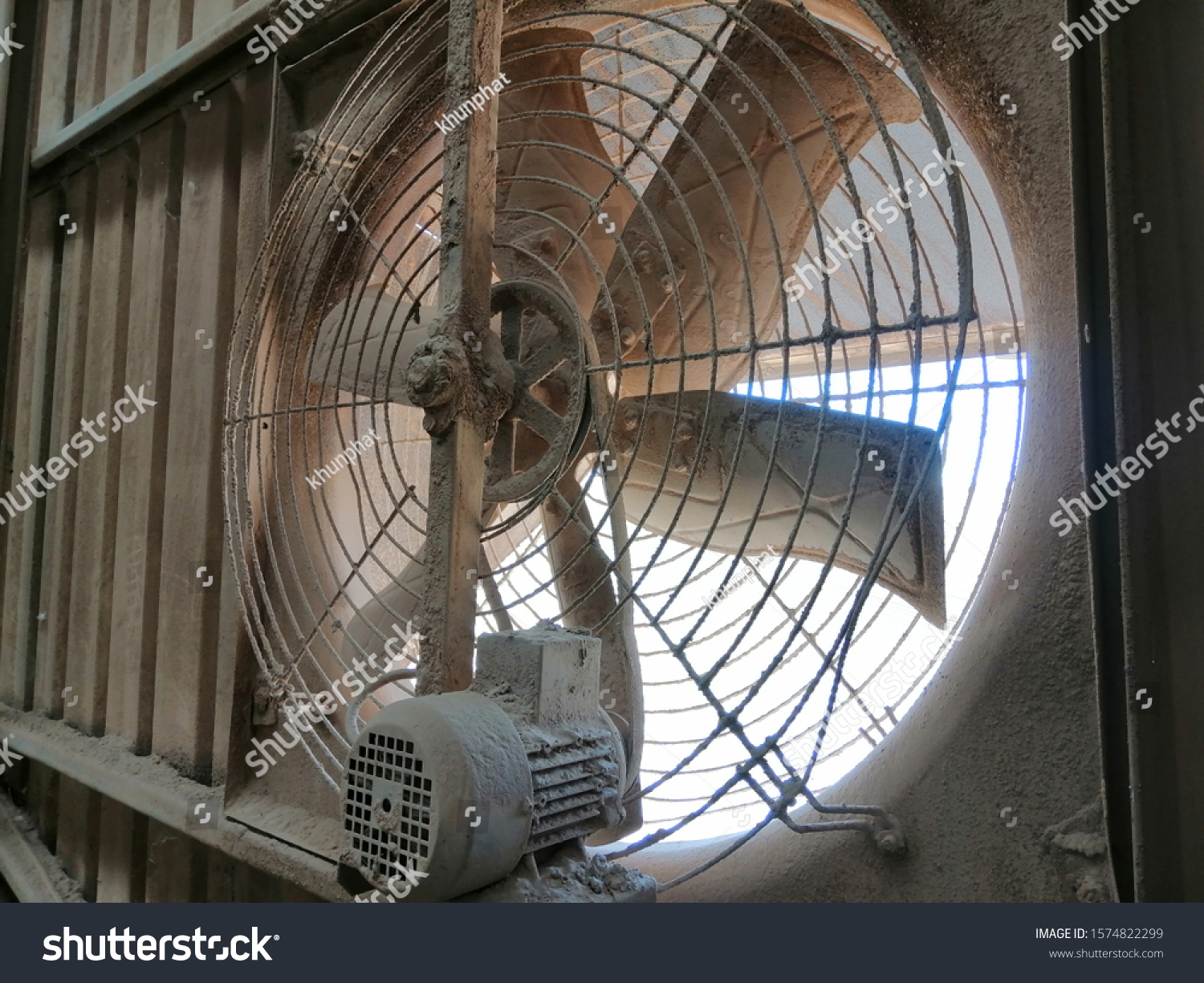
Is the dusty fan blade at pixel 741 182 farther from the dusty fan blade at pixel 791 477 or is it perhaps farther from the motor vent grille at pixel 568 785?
the motor vent grille at pixel 568 785

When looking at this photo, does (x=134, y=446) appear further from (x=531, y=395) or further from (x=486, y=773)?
(x=486, y=773)

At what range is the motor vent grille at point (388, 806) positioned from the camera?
1.14 metres

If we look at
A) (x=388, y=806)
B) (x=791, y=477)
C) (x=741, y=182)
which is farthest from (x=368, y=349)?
(x=388, y=806)

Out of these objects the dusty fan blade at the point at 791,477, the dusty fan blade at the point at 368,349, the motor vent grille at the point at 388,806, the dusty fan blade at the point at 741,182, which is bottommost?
the motor vent grille at the point at 388,806

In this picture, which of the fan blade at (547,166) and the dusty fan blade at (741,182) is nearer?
the dusty fan blade at (741,182)

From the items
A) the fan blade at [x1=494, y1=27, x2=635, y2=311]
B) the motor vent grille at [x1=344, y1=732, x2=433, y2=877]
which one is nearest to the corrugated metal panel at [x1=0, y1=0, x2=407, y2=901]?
the fan blade at [x1=494, y1=27, x2=635, y2=311]

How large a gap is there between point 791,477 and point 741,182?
2.61ft

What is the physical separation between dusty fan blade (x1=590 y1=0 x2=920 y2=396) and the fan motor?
796mm

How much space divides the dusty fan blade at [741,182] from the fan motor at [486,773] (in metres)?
0.80

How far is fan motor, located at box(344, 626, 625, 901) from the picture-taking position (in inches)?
44.1

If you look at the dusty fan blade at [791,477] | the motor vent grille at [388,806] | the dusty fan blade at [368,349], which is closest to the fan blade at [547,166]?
the dusty fan blade at [368,349]

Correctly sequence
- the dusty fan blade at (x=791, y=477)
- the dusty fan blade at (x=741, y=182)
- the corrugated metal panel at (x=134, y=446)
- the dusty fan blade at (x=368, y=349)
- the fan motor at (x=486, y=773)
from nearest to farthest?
the fan motor at (x=486, y=773) → the dusty fan blade at (x=791, y=477) → the dusty fan blade at (x=741, y=182) → the dusty fan blade at (x=368, y=349) → the corrugated metal panel at (x=134, y=446)

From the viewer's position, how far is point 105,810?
2.87 meters

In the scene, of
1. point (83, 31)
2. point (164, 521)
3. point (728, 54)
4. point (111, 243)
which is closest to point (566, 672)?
point (728, 54)
